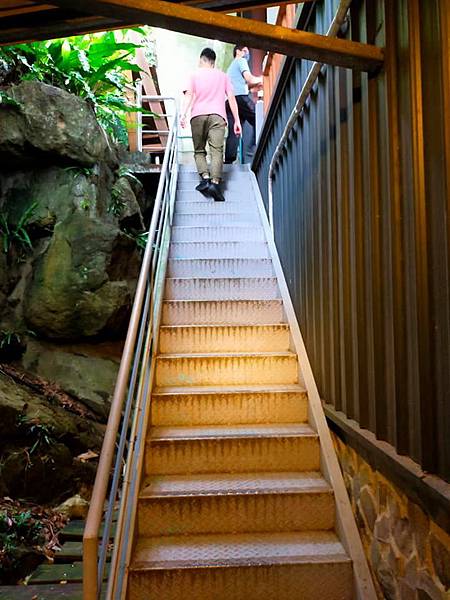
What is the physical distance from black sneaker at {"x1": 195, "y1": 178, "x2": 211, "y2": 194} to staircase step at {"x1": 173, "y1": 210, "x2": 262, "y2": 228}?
22.4 inches

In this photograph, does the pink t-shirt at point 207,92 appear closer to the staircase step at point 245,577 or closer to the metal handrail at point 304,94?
the metal handrail at point 304,94

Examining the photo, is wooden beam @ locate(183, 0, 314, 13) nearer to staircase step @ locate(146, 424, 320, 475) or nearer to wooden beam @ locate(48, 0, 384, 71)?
wooden beam @ locate(48, 0, 384, 71)

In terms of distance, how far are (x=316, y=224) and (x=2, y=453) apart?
3070 millimetres

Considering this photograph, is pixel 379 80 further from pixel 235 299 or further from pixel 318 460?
pixel 235 299

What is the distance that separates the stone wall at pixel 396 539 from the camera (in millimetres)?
1731

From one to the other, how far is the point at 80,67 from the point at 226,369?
418 cm

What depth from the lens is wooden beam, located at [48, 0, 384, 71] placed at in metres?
2.04

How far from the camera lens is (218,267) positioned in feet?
16.3

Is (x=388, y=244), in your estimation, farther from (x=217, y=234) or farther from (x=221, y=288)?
(x=217, y=234)

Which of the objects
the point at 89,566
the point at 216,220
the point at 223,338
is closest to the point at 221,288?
the point at 223,338

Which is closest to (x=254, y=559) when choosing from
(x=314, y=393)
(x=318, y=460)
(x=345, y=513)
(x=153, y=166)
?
(x=345, y=513)

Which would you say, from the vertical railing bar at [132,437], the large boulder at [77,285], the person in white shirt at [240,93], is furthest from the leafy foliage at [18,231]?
the person in white shirt at [240,93]

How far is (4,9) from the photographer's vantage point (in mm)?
2639

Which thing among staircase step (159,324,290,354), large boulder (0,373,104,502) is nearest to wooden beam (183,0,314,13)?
staircase step (159,324,290,354)
